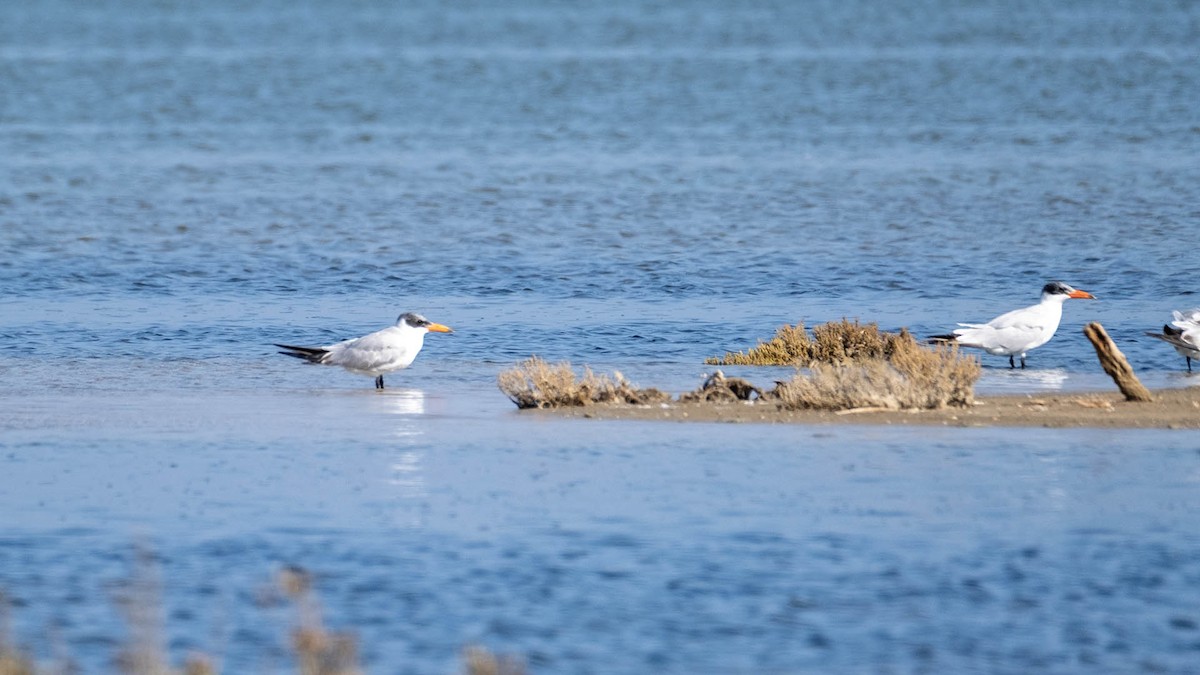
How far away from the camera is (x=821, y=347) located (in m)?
17.4

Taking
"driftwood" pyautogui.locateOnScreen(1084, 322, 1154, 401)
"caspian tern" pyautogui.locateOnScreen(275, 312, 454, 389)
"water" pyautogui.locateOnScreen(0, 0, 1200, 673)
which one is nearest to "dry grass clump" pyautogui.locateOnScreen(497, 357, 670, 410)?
"water" pyautogui.locateOnScreen(0, 0, 1200, 673)

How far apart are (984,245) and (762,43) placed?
2690 inches

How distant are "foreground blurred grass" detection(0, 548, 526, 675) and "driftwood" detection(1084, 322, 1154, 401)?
23.7ft

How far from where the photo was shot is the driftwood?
14102mm

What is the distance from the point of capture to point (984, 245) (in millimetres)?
28609

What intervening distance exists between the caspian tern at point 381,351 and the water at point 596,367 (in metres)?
0.25

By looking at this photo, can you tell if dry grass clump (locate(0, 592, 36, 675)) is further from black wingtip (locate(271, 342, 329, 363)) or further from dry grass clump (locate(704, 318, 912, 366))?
dry grass clump (locate(704, 318, 912, 366))

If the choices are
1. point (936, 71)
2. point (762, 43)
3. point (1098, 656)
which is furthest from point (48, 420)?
point (762, 43)

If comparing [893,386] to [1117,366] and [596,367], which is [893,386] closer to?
[1117,366]

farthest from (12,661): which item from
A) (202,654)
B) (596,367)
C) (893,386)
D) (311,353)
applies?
(596,367)

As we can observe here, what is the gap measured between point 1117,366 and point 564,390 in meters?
4.05

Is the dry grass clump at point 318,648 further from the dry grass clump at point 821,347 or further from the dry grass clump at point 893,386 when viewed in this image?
the dry grass clump at point 821,347

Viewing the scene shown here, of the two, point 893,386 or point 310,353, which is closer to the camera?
point 893,386

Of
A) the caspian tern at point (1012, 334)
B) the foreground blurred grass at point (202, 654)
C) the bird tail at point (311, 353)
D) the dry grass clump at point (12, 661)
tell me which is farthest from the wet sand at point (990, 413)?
the dry grass clump at point (12, 661)
